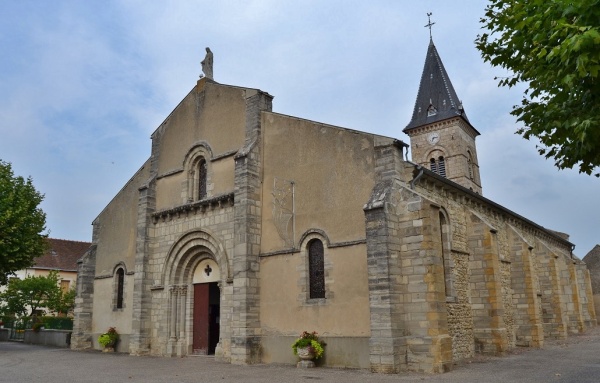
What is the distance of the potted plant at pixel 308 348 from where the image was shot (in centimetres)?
1341

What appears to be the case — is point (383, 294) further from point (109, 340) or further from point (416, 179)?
point (109, 340)

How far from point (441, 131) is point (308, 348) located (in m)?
25.6

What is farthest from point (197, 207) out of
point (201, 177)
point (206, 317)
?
point (206, 317)

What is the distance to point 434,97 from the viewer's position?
36250 mm

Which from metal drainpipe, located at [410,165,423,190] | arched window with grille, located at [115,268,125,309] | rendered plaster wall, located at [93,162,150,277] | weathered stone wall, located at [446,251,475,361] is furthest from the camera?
rendered plaster wall, located at [93,162,150,277]

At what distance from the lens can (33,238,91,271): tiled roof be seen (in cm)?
4184

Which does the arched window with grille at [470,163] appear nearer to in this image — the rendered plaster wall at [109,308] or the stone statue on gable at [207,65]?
the stone statue on gable at [207,65]

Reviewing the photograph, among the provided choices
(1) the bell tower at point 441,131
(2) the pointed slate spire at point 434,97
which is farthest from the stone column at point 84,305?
(2) the pointed slate spire at point 434,97

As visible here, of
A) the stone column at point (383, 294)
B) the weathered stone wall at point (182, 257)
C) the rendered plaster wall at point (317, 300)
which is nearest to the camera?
the stone column at point (383, 294)

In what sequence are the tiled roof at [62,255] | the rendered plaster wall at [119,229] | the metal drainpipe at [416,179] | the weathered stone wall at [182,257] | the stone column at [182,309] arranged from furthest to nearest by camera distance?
the tiled roof at [62,255], the rendered plaster wall at [119,229], the stone column at [182,309], the weathered stone wall at [182,257], the metal drainpipe at [416,179]

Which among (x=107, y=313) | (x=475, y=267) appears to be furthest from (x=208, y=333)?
(x=475, y=267)

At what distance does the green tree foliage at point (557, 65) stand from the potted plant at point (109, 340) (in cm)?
1738

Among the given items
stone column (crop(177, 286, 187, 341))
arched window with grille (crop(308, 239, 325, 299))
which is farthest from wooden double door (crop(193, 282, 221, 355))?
arched window with grille (crop(308, 239, 325, 299))

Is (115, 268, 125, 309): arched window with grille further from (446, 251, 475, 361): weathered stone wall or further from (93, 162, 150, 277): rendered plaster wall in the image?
(446, 251, 475, 361): weathered stone wall
